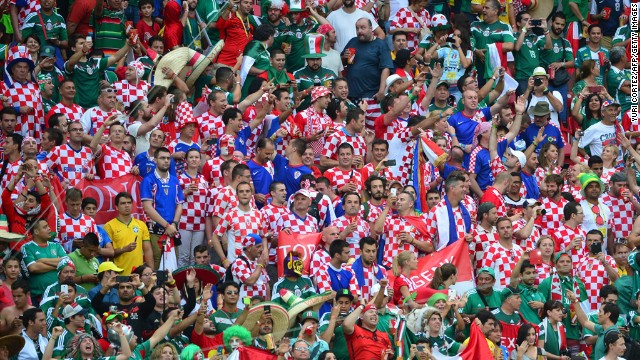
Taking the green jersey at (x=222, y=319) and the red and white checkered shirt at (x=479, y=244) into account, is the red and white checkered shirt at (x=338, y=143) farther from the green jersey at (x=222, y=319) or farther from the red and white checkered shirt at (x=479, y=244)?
the green jersey at (x=222, y=319)

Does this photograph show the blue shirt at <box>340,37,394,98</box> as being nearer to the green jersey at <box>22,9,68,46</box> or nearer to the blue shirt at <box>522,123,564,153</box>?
the blue shirt at <box>522,123,564,153</box>

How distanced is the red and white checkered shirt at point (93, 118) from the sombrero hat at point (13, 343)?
5.08 m

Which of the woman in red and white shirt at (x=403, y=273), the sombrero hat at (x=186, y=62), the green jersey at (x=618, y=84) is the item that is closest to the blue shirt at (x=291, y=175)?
the woman in red and white shirt at (x=403, y=273)

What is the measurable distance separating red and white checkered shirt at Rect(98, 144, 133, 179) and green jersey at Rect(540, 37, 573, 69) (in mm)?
8374

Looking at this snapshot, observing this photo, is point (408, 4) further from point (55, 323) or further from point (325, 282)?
point (55, 323)

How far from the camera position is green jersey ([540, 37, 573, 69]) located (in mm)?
27612

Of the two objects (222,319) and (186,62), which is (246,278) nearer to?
(222,319)

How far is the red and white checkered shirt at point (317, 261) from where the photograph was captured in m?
20.3

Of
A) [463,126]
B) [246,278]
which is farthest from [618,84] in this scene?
[246,278]

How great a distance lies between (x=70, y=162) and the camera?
21203 millimetres

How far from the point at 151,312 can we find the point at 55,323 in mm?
997

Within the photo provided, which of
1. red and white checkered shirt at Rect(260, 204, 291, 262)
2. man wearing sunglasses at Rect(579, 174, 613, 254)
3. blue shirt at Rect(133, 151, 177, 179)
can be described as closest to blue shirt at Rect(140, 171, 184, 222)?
blue shirt at Rect(133, 151, 177, 179)

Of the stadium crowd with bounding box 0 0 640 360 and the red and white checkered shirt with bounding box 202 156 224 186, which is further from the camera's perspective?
the red and white checkered shirt with bounding box 202 156 224 186

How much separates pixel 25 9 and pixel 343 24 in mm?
4712
